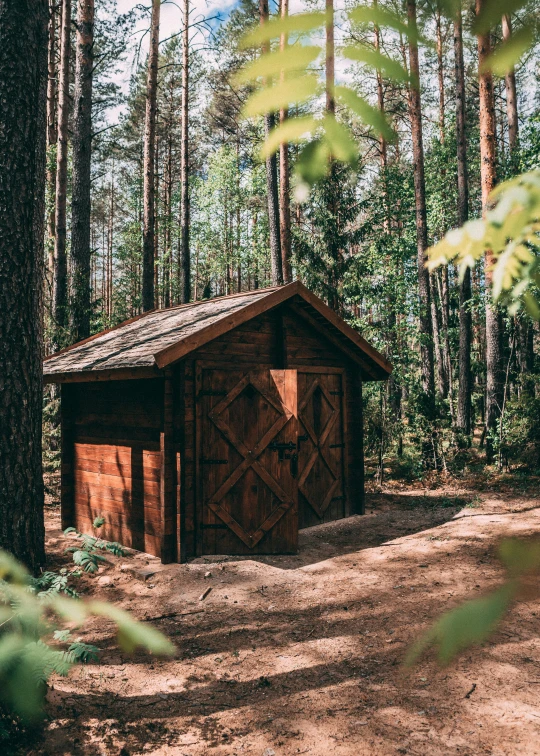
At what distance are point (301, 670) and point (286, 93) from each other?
433 centimetres

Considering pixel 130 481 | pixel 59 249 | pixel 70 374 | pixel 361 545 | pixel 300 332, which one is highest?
pixel 59 249

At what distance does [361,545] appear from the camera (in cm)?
770

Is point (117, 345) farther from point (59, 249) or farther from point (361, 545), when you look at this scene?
point (59, 249)

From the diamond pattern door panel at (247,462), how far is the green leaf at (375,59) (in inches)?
254

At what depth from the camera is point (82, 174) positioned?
37.7ft

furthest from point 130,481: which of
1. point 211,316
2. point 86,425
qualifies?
point 211,316

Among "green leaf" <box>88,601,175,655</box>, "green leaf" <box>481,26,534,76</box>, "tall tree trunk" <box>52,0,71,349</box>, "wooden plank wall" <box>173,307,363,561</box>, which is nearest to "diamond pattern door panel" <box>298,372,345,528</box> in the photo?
"wooden plank wall" <box>173,307,363,561</box>

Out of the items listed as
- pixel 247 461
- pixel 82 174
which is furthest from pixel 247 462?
pixel 82 174

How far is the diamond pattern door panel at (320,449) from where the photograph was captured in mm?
8867

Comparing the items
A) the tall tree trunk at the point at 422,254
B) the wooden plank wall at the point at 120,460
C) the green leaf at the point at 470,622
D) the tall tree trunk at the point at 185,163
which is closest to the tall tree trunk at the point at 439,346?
the tall tree trunk at the point at 422,254

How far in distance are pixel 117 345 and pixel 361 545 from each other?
444cm

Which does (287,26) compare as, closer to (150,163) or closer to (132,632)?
(132,632)

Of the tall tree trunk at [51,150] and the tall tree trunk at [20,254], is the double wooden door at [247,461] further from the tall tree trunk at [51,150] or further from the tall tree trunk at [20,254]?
the tall tree trunk at [51,150]

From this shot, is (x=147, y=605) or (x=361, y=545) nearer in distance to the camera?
(x=147, y=605)
